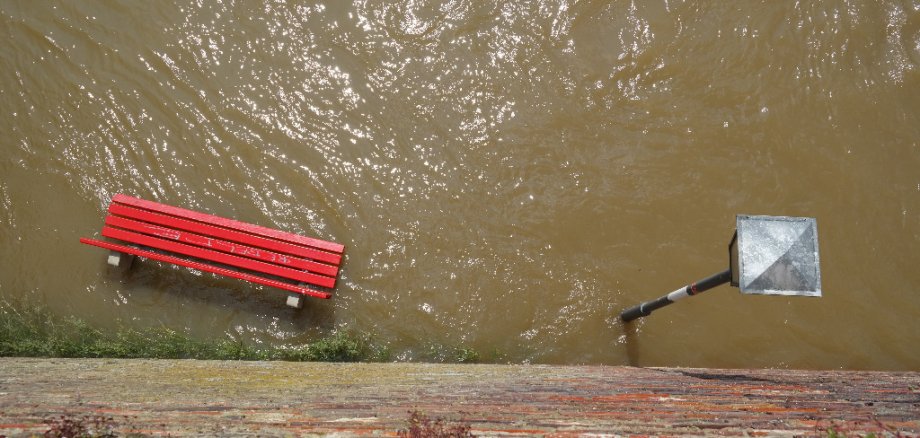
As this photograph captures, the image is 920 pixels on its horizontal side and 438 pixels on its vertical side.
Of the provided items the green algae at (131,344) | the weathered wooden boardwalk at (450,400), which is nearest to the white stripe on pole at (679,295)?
the weathered wooden boardwalk at (450,400)

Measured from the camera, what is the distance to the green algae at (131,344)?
20.2ft

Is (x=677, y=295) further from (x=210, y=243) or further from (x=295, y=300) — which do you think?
(x=210, y=243)

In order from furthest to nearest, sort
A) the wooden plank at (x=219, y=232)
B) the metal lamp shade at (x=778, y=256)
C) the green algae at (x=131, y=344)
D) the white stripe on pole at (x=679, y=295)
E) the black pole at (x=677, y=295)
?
the wooden plank at (x=219, y=232), the green algae at (x=131, y=344), the white stripe on pole at (x=679, y=295), the black pole at (x=677, y=295), the metal lamp shade at (x=778, y=256)

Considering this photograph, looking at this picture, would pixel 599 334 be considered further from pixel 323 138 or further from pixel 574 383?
pixel 323 138

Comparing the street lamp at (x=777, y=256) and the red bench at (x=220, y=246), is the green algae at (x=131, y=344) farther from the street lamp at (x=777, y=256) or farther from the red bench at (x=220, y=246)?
the street lamp at (x=777, y=256)

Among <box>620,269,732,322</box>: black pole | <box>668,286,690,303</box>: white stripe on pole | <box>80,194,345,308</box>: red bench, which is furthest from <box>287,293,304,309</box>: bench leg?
<box>668,286,690,303</box>: white stripe on pole

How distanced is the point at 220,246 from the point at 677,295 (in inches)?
167

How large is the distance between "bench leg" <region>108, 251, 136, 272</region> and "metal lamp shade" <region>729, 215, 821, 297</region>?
5505mm

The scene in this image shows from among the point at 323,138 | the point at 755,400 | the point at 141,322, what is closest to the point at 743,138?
the point at 755,400

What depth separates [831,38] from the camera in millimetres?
7191

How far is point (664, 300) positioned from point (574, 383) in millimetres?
1180

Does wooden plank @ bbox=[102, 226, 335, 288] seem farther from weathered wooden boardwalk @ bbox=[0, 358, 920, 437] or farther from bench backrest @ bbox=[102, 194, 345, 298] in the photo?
weathered wooden boardwalk @ bbox=[0, 358, 920, 437]

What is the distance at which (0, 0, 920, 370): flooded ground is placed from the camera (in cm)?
646

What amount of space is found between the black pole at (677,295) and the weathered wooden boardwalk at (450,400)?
0.58 m
